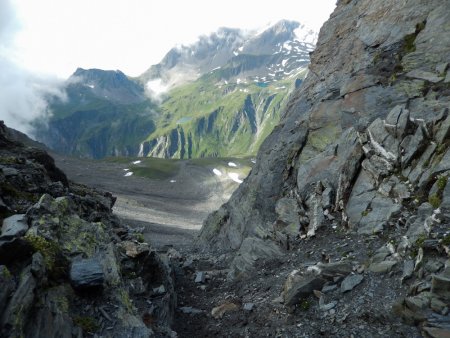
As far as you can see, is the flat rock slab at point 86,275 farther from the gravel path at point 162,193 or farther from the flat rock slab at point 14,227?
the gravel path at point 162,193

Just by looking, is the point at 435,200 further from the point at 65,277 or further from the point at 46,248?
the point at 46,248

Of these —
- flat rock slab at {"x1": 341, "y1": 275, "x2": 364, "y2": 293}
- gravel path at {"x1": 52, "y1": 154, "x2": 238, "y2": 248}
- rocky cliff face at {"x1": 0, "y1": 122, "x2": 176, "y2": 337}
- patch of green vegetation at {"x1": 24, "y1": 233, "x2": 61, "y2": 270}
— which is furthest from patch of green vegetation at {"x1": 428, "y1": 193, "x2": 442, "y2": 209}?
gravel path at {"x1": 52, "y1": 154, "x2": 238, "y2": 248}

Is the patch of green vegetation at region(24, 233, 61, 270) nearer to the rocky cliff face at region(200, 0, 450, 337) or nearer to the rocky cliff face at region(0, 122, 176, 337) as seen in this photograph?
the rocky cliff face at region(0, 122, 176, 337)

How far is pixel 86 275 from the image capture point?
1555 cm

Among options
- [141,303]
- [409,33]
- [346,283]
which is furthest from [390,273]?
[409,33]

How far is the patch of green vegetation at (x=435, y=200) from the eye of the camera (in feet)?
62.3

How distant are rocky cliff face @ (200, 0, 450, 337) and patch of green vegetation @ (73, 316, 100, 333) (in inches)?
439

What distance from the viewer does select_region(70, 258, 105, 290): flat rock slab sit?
50.1 ft

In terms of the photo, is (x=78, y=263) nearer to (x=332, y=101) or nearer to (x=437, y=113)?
(x=437, y=113)

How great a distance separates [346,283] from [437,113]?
13.4 meters

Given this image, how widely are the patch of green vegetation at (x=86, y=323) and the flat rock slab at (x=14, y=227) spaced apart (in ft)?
13.3

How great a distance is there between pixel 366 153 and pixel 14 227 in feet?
71.5

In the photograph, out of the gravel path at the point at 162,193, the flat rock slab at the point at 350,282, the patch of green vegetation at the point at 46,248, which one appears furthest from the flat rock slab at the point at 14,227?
the gravel path at the point at 162,193

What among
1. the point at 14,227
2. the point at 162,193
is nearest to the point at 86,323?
the point at 14,227
